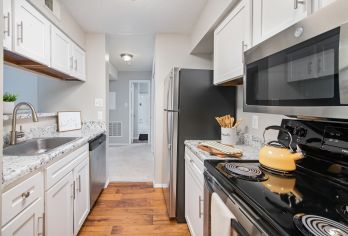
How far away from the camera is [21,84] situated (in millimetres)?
2539

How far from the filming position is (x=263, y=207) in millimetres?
706

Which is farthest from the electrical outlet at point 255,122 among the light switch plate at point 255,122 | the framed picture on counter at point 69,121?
the framed picture on counter at point 69,121

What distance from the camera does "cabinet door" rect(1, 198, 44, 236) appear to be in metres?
0.97

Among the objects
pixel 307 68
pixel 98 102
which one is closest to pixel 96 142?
pixel 98 102

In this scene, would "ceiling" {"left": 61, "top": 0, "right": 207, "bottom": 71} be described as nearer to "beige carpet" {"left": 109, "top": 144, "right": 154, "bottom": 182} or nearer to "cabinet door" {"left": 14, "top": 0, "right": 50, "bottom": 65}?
"cabinet door" {"left": 14, "top": 0, "right": 50, "bottom": 65}

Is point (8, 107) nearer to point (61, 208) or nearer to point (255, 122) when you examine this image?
point (61, 208)

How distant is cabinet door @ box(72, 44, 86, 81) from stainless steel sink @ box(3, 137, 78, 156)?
962 mm

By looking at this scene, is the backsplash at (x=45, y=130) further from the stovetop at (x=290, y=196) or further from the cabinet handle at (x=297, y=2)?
the cabinet handle at (x=297, y=2)

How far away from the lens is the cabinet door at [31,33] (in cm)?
157

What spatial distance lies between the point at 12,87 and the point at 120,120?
4.41m

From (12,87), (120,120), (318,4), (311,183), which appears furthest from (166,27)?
(120,120)

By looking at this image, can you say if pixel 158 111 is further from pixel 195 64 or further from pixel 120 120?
pixel 120 120

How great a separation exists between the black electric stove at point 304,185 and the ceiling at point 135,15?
184 centimetres

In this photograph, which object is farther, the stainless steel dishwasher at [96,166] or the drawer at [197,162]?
the stainless steel dishwasher at [96,166]
